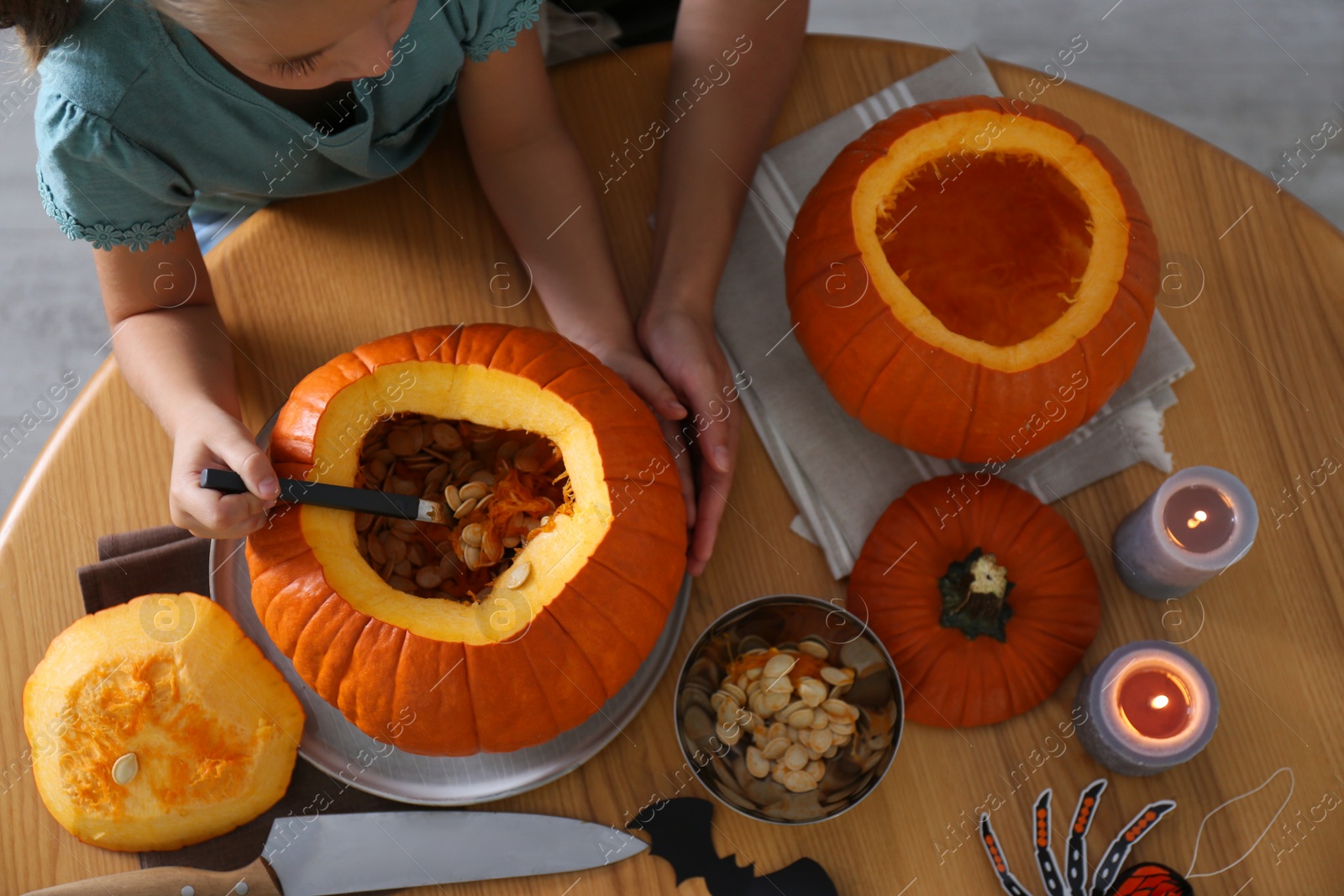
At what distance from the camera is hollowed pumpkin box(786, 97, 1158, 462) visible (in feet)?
2.81

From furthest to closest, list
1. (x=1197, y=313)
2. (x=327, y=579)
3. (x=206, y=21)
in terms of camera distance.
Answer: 1. (x=1197, y=313)
2. (x=327, y=579)
3. (x=206, y=21)

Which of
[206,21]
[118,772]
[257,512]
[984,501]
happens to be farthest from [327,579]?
[984,501]

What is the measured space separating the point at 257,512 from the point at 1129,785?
0.86 metres

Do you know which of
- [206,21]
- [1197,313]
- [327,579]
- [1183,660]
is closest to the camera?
[206,21]

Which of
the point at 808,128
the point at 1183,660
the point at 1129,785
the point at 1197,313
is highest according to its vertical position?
the point at 808,128

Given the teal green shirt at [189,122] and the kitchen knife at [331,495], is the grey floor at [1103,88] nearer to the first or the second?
the teal green shirt at [189,122]

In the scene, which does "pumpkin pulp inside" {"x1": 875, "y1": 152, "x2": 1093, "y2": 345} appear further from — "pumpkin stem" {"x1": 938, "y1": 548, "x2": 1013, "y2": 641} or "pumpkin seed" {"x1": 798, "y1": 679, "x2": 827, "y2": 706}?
"pumpkin seed" {"x1": 798, "y1": 679, "x2": 827, "y2": 706}

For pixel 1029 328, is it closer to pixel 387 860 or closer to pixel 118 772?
pixel 387 860

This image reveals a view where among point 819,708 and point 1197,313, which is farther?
point 1197,313

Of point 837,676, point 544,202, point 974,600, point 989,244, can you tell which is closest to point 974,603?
point 974,600

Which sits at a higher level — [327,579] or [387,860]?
[327,579]

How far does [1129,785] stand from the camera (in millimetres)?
911

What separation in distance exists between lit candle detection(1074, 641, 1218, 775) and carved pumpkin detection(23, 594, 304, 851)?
2.53ft

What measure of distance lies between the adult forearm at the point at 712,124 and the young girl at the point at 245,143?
8 cm
